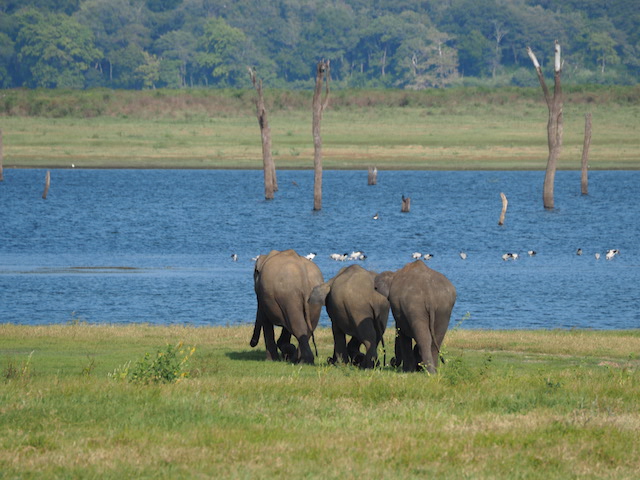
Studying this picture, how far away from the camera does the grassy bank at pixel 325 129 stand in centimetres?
8688

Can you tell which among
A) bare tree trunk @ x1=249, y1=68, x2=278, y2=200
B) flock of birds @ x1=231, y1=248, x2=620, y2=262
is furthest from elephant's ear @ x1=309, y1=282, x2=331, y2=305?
bare tree trunk @ x1=249, y1=68, x2=278, y2=200

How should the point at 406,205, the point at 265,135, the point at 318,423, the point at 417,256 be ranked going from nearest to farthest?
the point at 318,423
the point at 417,256
the point at 265,135
the point at 406,205

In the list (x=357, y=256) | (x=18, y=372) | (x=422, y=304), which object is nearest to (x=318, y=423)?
(x=422, y=304)

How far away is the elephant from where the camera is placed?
631 inches

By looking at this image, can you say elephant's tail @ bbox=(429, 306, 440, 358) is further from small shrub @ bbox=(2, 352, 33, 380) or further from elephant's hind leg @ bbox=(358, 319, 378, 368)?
small shrub @ bbox=(2, 352, 33, 380)

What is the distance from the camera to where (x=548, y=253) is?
4600 cm

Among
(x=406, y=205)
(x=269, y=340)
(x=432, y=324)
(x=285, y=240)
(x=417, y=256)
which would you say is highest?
(x=432, y=324)

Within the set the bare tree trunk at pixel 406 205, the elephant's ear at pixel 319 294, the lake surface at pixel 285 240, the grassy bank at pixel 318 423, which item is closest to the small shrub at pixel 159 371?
the grassy bank at pixel 318 423

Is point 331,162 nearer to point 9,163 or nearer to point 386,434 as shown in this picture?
point 9,163

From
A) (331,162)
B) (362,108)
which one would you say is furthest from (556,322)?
(362,108)

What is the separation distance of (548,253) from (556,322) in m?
18.4

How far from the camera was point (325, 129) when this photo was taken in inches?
3920

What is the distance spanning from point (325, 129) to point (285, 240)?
166ft

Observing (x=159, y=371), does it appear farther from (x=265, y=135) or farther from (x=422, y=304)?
(x=265, y=135)
